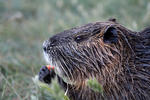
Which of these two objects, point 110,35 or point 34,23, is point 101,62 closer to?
point 110,35

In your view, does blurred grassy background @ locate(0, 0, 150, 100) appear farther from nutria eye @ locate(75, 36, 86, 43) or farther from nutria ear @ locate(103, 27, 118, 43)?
nutria ear @ locate(103, 27, 118, 43)

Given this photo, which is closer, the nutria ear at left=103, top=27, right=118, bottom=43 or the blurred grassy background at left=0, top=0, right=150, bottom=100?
the nutria ear at left=103, top=27, right=118, bottom=43

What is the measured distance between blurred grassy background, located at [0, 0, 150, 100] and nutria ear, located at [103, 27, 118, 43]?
757 millimetres

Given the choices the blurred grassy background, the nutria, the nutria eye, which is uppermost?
the blurred grassy background

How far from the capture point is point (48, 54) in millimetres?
2613

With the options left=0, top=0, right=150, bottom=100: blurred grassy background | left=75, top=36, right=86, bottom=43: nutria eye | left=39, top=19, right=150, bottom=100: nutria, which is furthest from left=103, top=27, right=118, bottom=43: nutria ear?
left=0, top=0, right=150, bottom=100: blurred grassy background

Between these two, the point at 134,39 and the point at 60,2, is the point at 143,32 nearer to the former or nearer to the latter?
the point at 134,39

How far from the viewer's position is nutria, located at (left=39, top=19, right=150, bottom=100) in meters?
2.60

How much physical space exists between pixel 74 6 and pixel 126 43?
13.3 feet

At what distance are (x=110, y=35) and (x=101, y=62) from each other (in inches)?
9.6

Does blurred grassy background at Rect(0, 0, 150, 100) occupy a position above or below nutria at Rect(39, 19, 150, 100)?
above

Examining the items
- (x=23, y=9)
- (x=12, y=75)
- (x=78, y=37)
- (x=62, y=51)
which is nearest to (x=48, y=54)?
(x=62, y=51)

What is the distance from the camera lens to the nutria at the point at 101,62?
260 cm

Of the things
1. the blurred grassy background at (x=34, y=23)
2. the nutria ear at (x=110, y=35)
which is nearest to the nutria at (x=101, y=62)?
the nutria ear at (x=110, y=35)
